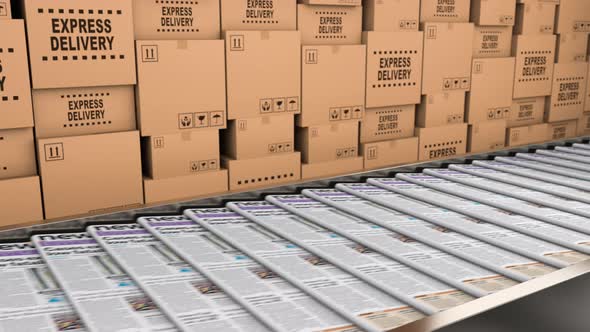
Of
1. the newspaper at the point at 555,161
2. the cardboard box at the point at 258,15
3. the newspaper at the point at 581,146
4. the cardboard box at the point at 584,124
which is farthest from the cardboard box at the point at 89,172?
the cardboard box at the point at 584,124

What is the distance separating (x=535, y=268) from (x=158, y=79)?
1.70 m

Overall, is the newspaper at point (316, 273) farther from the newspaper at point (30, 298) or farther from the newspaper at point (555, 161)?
the newspaper at point (555, 161)

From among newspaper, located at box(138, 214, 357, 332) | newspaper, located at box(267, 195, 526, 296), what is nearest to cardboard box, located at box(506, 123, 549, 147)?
newspaper, located at box(267, 195, 526, 296)

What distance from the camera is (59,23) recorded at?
2.17 m

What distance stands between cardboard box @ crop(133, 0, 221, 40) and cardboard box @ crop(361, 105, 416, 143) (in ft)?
3.14

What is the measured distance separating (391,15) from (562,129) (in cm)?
172

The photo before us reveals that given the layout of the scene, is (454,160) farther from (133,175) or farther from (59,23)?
(59,23)

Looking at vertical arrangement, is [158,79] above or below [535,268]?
above

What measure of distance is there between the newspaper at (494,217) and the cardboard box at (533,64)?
215 cm

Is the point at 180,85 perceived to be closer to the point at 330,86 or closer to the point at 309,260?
the point at 330,86

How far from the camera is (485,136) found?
11.8 ft

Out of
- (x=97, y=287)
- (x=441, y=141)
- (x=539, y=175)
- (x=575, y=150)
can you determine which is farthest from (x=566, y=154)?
(x=97, y=287)

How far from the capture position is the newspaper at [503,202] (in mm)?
1432

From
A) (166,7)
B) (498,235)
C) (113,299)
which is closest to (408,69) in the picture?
(166,7)
